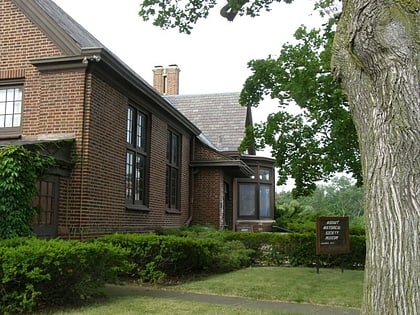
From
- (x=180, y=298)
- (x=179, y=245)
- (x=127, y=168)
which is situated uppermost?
(x=127, y=168)

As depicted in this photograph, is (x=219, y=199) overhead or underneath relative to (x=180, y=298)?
overhead

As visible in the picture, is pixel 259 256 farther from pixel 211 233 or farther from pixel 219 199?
pixel 219 199

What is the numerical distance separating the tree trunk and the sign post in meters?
9.37

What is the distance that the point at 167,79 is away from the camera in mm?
33500

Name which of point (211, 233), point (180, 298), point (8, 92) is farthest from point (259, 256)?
point (8, 92)

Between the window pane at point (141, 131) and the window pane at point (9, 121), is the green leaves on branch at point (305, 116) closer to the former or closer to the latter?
the window pane at point (141, 131)

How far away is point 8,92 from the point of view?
484 inches

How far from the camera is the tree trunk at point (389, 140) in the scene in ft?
14.1

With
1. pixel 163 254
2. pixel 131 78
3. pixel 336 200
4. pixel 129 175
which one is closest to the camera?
pixel 163 254

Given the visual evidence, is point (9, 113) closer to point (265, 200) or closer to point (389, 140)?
point (389, 140)

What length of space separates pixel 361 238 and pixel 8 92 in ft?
35.4

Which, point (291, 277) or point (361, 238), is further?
point (361, 238)

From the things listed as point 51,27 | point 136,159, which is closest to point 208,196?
point 136,159

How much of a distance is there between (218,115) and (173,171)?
8.67m
